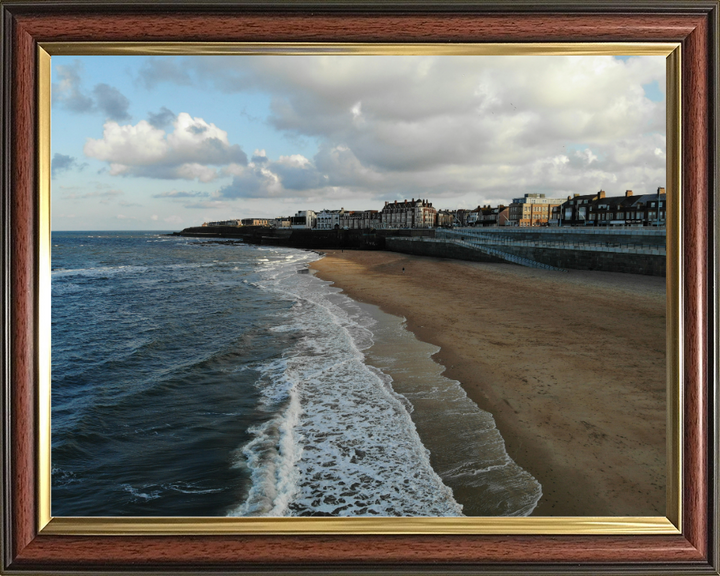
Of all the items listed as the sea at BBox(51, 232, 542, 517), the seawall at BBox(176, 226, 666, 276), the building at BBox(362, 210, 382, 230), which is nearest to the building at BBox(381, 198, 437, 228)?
the building at BBox(362, 210, 382, 230)

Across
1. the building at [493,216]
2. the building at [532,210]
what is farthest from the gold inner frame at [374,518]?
the building at [493,216]

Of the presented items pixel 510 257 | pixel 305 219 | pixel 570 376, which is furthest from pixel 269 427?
pixel 305 219

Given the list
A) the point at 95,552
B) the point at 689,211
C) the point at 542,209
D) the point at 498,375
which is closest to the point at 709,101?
the point at 689,211

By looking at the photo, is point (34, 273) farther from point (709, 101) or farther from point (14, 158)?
point (709, 101)

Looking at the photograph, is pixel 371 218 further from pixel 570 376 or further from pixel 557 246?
pixel 570 376

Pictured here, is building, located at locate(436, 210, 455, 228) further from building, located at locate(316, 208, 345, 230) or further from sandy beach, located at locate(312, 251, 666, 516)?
sandy beach, located at locate(312, 251, 666, 516)
